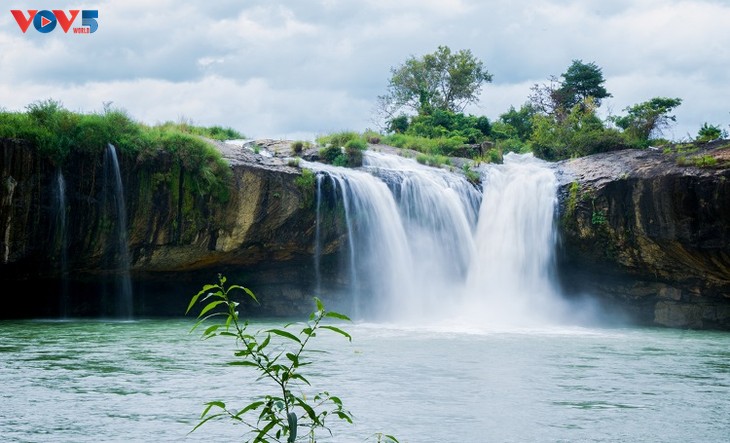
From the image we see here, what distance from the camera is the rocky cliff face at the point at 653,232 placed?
18172 millimetres

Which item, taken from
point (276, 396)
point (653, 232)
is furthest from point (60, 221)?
point (653, 232)

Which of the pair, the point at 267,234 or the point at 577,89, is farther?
the point at 577,89

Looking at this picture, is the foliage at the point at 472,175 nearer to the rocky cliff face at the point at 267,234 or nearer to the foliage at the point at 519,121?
the rocky cliff face at the point at 267,234

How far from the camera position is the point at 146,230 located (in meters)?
18.1

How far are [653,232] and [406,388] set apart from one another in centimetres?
1219

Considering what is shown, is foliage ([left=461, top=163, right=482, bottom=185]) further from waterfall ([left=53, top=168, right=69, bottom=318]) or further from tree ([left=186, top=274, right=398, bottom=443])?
tree ([left=186, top=274, right=398, bottom=443])

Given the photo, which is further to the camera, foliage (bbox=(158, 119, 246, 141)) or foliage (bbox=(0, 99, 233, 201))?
foliage (bbox=(158, 119, 246, 141))

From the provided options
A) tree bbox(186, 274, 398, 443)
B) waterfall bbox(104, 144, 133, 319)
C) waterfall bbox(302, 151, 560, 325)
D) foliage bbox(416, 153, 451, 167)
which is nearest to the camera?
tree bbox(186, 274, 398, 443)

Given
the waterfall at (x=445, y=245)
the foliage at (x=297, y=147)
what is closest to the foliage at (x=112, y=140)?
the waterfall at (x=445, y=245)

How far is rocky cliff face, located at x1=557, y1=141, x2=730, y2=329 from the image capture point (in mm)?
18172

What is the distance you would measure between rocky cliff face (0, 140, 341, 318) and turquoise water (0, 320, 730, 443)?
3572mm

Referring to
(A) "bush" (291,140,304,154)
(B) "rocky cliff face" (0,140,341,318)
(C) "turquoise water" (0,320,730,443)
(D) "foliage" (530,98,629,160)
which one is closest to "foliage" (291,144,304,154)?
(A) "bush" (291,140,304,154)

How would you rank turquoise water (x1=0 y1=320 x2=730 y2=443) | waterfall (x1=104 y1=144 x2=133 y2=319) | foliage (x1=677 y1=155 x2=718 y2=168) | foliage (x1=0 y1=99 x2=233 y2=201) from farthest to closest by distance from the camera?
1. foliage (x1=677 y1=155 x2=718 y2=168)
2. waterfall (x1=104 y1=144 x2=133 y2=319)
3. foliage (x1=0 y1=99 x2=233 y2=201)
4. turquoise water (x1=0 y1=320 x2=730 y2=443)

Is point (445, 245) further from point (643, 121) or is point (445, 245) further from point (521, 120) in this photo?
point (521, 120)
